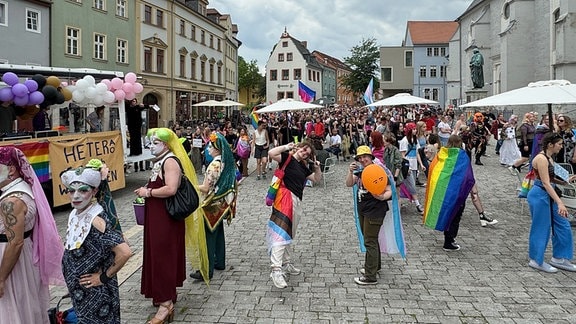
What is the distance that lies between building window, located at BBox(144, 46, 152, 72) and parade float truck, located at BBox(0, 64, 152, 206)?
25052mm

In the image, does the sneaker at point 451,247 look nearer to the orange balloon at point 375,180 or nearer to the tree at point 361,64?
the orange balloon at point 375,180

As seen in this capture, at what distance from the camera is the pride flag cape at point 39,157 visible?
8548 mm

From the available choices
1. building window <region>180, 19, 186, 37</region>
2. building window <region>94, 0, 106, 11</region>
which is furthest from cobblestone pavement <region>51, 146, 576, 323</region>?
building window <region>180, 19, 186, 37</region>

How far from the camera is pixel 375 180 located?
5.29 m

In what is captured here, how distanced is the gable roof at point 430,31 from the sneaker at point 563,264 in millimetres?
65822

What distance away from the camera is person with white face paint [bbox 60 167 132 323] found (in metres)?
3.25

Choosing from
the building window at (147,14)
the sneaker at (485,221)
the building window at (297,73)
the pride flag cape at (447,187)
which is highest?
the building window at (297,73)

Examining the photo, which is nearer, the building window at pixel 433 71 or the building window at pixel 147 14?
the building window at pixel 147 14

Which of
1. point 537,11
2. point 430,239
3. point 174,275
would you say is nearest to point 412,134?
point 430,239

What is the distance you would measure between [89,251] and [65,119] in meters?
9.53

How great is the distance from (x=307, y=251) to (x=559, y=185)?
3652 millimetres

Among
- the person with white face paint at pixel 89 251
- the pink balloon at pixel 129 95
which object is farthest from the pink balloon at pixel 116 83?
the person with white face paint at pixel 89 251

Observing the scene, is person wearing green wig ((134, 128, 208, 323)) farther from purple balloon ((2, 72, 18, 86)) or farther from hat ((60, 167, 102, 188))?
purple balloon ((2, 72, 18, 86))

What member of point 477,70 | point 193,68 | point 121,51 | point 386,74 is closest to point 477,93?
point 477,70
